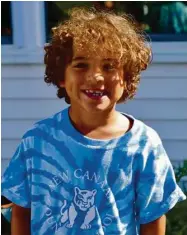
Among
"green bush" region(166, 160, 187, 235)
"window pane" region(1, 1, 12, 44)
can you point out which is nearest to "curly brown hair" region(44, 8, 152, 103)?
"green bush" region(166, 160, 187, 235)

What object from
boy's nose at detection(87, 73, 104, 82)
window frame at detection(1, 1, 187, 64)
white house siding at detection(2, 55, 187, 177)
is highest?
boy's nose at detection(87, 73, 104, 82)

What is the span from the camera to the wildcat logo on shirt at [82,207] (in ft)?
8.27

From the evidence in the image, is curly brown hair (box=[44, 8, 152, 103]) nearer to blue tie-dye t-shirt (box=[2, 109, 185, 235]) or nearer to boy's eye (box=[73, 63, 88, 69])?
boy's eye (box=[73, 63, 88, 69])

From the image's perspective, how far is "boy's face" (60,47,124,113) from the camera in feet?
8.14

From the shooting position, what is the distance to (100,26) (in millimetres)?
2549

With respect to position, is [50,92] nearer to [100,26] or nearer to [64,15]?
[64,15]

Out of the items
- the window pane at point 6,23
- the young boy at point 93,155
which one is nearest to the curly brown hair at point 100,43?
the young boy at point 93,155

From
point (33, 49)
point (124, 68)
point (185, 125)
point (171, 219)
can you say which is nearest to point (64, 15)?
point (33, 49)

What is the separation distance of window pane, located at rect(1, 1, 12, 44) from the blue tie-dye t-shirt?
2739 millimetres

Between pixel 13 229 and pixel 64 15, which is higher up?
pixel 64 15

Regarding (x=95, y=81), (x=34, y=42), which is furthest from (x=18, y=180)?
(x=34, y=42)

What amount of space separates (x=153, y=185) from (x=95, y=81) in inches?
17.3

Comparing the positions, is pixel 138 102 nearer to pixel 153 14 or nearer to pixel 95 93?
pixel 153 14

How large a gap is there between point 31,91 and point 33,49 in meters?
0.34
